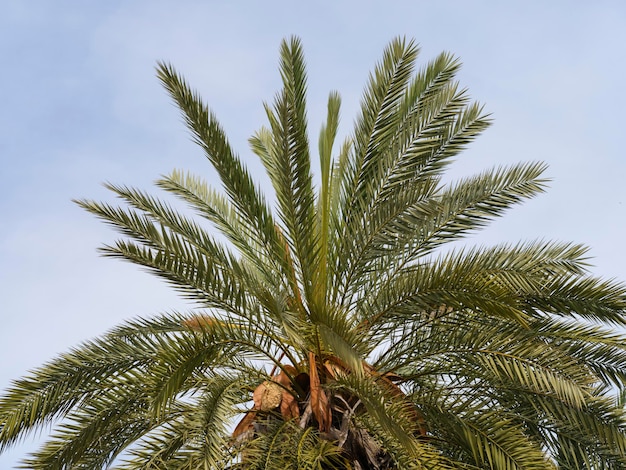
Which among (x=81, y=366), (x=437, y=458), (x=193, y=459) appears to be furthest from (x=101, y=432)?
(x=437, y=458)

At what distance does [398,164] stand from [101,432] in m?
4.47

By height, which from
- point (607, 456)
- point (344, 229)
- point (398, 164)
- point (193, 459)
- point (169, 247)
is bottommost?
point (193, 459)

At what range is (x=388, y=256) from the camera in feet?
35.7

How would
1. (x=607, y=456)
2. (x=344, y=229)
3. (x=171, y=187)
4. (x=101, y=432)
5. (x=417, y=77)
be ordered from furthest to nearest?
1. (x=171, y=187)
2. (x=417, y=77)
3. (x=344, y=229)
4. (x=607, y=456)
5. (x=101, y=432)

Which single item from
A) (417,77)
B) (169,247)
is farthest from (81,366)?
(417,77)

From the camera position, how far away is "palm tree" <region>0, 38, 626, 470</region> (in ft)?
30.5

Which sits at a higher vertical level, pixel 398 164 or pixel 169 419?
pixel 398 164

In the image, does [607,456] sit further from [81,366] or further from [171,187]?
[171,187]

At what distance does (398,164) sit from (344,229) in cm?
99

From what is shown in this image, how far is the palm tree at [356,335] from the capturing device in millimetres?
9305

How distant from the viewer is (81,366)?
998 centimetres

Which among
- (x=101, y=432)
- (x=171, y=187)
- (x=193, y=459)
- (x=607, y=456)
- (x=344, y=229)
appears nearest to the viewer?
(x=193, y=459)

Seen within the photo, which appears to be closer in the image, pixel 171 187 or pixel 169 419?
pixel 169 419

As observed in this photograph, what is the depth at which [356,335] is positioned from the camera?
913cm
